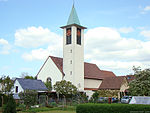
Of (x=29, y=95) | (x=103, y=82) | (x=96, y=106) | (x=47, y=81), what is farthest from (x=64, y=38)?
(x=96, y=106)

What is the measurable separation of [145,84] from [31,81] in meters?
25.7

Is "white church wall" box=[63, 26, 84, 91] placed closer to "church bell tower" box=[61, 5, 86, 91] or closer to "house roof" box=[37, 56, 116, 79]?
"church bell tower" box=[61, 5, 86, 91]

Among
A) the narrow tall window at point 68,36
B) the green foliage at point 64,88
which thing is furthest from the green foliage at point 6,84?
the narrow tall window at point 68,36

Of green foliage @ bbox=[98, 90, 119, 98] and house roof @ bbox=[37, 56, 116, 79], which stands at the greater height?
house roof @ bbox=[37, 56, 116, 79]

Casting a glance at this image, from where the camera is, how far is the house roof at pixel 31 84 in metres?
47.8

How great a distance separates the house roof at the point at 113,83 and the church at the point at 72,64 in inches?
10.9

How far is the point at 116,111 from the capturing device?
2011cm

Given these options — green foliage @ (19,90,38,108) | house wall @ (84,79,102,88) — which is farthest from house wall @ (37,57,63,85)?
green foliage @ (19,90,38,108)

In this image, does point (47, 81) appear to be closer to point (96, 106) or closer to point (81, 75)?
point (81, 75)

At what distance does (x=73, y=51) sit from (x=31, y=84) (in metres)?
11.5

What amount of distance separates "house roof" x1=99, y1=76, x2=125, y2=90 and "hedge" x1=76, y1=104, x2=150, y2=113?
3354 cm

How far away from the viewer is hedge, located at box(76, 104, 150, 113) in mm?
19156

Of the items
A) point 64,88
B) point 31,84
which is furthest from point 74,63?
point 31,84

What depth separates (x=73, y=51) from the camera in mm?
52875
